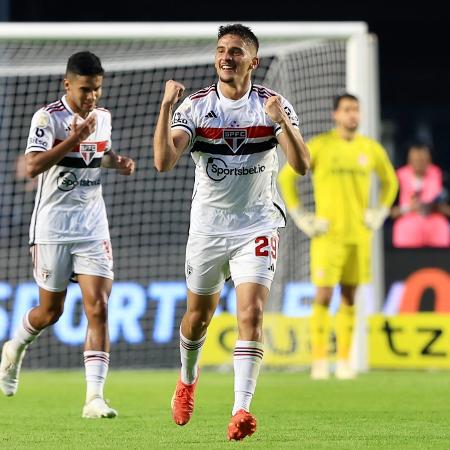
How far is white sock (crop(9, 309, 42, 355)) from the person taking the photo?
349 inches

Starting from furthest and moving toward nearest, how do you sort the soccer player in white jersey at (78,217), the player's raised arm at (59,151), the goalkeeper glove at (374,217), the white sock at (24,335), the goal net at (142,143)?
the goal net at (142,143), the goalkeeper glove at (374,217), the white sock at (24,335), the soccer player in white jersey at (78,217), the player's raised arm at (59,151)

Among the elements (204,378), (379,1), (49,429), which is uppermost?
(379,1)

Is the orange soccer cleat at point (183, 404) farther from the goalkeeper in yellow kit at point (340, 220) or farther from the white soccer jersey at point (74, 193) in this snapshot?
the goalkeeper in yellow kit at point (340, 220)

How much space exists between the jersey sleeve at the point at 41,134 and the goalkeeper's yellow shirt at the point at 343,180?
3.87 meters

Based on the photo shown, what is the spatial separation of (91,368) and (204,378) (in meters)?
3.81

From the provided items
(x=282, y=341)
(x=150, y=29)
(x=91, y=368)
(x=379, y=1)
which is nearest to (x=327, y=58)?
(x=150, y=29)

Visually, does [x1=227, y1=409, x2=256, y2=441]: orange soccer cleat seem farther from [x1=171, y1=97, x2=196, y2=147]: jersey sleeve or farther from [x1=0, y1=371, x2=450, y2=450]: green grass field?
[x1=171, y1=97, x2=196, y2=147]: jersey sleeve

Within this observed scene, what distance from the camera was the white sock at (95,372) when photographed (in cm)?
820

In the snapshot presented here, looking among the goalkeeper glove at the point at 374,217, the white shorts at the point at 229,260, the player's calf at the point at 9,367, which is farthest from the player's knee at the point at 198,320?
the goalkeeper glove at the point at 374,217

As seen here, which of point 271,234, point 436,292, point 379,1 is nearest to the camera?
point 271,234

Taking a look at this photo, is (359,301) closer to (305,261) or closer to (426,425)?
(305,261)

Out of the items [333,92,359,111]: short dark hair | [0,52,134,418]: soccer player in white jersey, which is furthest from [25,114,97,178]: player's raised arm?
[333,92,359,111]: short dark hair

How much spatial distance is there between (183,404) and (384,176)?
15.8ft

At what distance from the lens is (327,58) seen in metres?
13.3
